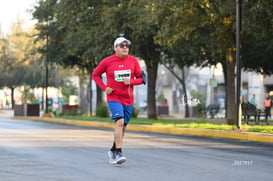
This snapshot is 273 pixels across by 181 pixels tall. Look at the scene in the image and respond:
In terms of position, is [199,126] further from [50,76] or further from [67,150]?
[50,76]

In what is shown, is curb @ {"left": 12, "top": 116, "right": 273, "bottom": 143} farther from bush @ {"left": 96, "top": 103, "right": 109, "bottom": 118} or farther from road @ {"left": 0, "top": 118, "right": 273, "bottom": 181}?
bush @ {"left": 96, "top": 103, "right": 109, "bottom": 118}

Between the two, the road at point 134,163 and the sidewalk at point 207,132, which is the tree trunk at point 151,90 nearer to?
the sidewalk at point 207,132

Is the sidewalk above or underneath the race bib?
underneath

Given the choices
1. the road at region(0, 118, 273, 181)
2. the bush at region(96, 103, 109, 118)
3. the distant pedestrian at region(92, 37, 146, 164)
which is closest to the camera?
the road at region(0, 118, 273, 181)

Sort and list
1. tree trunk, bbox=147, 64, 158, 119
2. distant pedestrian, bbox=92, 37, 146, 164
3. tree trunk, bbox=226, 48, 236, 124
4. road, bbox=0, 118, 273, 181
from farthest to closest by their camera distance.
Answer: tree trunk, bbox=147, 64, 158, 119 < tree trunk, bbox=226, 48, 236, 124 < distant pedestrian, bbox=92, 37, 146, 164 < road, bbox=0, 118, 273, 181

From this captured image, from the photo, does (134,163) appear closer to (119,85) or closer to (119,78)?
(119,85)

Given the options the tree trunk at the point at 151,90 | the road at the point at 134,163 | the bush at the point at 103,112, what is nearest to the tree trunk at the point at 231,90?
the tree trunk at the point at 151,90

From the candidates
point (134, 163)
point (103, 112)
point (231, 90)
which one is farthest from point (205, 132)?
point (103, 112)

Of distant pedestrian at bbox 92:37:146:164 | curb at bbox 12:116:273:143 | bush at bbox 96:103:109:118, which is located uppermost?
distant pedestrian at bbox 92:37:146:164

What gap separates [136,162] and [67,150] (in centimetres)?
285

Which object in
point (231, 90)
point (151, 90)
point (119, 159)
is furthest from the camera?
point (151, 90)

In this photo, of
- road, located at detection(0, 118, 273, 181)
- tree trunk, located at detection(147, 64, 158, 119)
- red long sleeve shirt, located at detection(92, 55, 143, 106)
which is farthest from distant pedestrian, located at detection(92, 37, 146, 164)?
tree trunk, located at detection(147, 64, 158, 119)

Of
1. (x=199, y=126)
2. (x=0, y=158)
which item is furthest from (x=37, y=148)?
(x=199, y=126)

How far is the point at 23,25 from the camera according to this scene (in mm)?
79250
